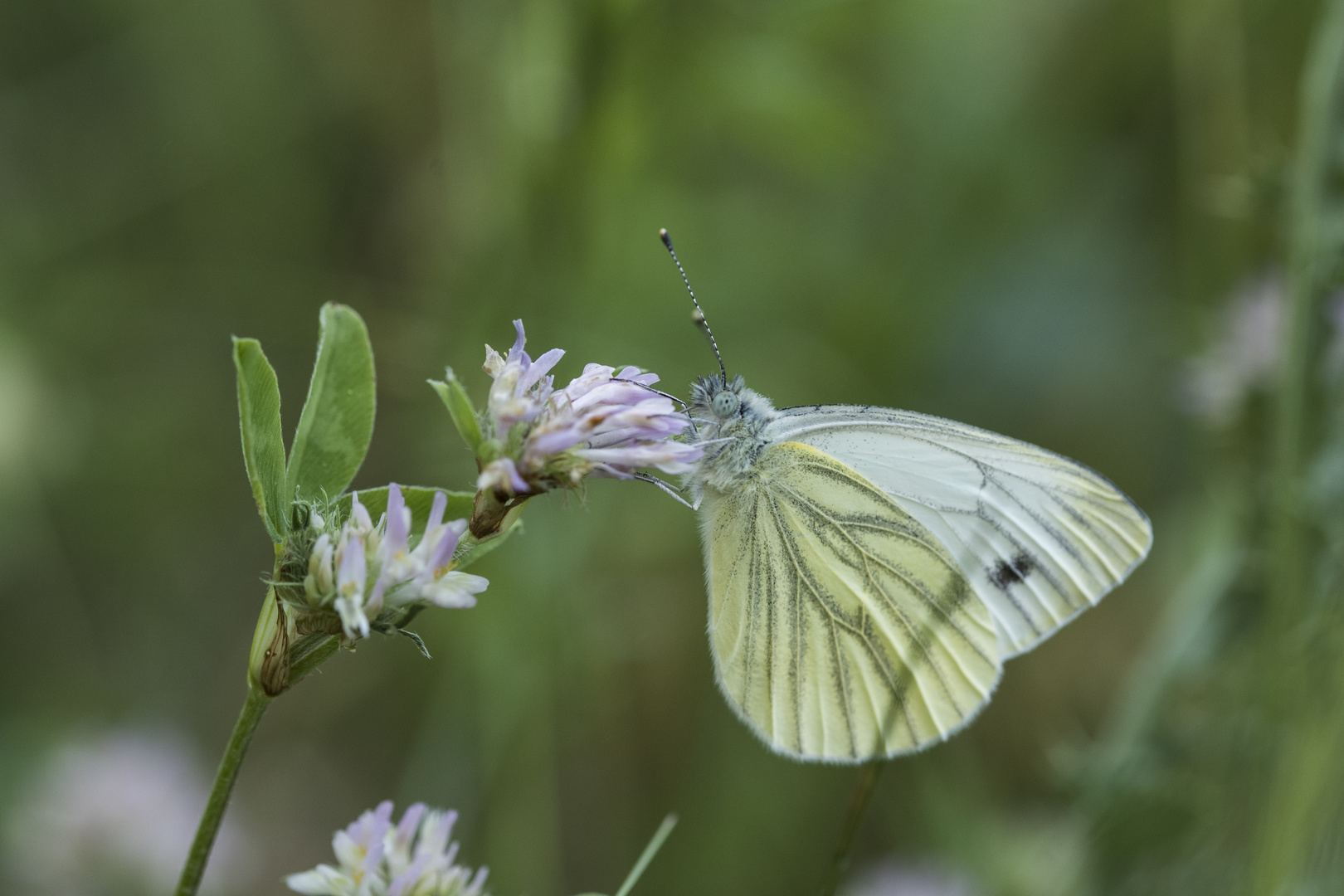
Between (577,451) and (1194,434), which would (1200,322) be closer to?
(1194,434)

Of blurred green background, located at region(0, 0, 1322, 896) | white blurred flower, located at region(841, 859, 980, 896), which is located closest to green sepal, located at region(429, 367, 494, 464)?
blurred green background, located at region(0, 0, 1322, 896)

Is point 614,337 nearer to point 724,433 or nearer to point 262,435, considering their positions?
point 724,433

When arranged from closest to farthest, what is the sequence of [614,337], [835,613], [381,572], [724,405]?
[381,572]
[724,405]
[835,613]
[614,337]

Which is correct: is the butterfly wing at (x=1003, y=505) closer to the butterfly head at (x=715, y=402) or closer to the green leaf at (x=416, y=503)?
the butterfly head at (x=715, y=402)

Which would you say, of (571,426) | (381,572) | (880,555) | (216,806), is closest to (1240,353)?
(880,555)

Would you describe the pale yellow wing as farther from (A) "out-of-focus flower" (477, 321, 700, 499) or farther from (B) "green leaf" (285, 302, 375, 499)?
(B) "green leaf" (285, 302, 375, 499)
